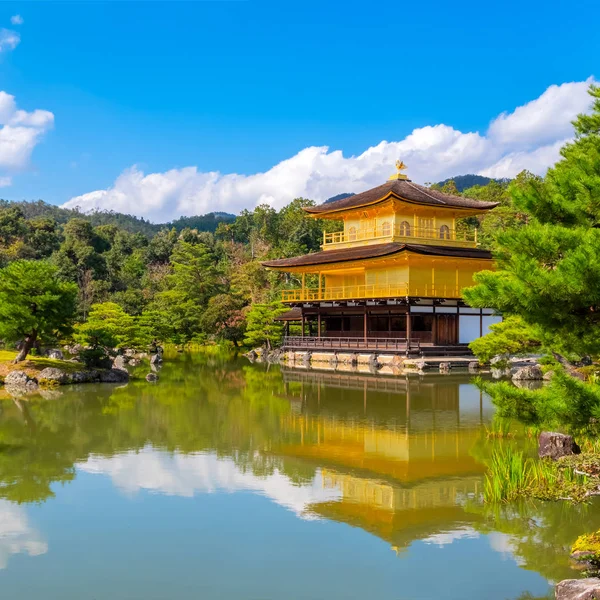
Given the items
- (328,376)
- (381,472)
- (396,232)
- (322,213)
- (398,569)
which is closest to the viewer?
(398,569)

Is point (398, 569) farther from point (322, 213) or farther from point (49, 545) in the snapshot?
point (322, 213)

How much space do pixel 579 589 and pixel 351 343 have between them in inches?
985

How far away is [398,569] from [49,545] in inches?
140

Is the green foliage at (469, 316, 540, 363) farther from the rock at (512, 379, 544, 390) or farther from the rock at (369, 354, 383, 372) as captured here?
the rock at (369, 354, 383, 372)

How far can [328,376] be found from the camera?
985 inches

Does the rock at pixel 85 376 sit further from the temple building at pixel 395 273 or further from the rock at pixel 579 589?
the rock at pixel 579 589

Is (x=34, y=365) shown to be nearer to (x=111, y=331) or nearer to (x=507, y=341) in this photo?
(x=111, y=331)

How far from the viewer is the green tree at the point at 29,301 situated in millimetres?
19953

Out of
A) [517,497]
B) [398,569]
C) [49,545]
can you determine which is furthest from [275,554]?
[517,497]

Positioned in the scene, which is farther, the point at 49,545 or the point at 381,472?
the point at 381,472

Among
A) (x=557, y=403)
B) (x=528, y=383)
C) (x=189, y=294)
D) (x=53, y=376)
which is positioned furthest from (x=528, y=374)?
(x=189, y=294)

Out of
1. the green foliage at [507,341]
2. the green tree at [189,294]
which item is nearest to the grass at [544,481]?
the green foliage at [507,341]

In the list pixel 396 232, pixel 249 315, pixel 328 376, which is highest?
pixel 396 232

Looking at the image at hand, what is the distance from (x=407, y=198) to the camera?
30.4m
